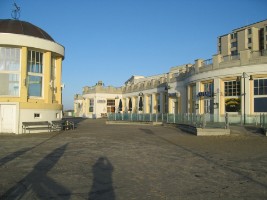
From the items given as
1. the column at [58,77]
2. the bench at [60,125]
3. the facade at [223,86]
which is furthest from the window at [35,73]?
the facade at [223,86]

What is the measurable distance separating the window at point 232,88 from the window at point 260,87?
1615 millimetres

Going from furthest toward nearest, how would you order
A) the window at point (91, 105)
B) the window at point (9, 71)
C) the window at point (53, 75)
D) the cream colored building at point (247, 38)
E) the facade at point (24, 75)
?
the cream colored building at point (247, 38)
the window at point (91, 105)
the window at point (53, 75)
the window at point (9, 71)
the facade at point (24, 75)

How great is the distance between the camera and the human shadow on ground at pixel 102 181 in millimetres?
5711

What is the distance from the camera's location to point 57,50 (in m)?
23.7

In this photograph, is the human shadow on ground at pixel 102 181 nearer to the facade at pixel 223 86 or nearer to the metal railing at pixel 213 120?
the metal railing at pixel 213 120

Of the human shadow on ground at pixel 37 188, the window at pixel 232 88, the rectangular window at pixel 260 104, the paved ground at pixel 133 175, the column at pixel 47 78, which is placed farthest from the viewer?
the window at pixel 232 88

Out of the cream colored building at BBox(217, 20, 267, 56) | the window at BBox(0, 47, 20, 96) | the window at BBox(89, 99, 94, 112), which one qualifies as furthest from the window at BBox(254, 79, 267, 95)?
the cream colored building at BBox(217, 20, 267, 56)

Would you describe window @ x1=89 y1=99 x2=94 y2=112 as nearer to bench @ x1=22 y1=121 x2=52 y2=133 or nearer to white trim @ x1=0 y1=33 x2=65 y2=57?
white trim @ x1=0 y1=33 x2=65 y2=57

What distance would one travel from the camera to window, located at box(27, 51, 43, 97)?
22.0 metres

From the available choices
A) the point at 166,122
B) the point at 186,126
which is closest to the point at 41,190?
the point at 186,126

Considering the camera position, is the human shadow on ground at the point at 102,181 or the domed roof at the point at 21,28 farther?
the domed roof at the point at 21,28

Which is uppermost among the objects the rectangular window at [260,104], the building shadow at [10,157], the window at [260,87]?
the window at [260,87]

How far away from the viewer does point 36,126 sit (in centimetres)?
2144

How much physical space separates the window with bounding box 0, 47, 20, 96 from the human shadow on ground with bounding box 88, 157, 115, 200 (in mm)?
14104
